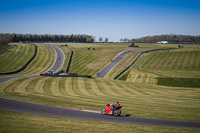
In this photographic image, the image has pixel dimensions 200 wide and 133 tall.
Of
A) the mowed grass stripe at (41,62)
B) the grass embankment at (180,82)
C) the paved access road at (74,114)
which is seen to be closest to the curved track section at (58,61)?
the mowed grass stripe at (41,62)

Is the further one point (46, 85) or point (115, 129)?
point (46, 85)

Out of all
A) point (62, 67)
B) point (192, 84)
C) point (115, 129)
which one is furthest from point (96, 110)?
point (62, 67)

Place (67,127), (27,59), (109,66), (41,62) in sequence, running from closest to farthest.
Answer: (67,127), (109,66), (41,62), (27,59)

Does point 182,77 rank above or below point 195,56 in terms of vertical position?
below

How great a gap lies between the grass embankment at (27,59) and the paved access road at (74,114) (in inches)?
2215

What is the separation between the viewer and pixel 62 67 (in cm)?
8700

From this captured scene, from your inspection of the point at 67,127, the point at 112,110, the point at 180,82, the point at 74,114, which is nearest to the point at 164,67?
the point at 180,82

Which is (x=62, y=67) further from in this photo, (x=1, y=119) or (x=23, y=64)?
(x=1, y=119)

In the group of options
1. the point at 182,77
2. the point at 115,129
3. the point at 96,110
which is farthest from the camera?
the point at 182,77

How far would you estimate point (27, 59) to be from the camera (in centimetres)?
9794

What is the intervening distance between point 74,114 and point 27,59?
84093mm

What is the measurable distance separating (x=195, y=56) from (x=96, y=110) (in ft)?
258

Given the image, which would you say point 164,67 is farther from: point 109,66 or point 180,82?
point 109,66

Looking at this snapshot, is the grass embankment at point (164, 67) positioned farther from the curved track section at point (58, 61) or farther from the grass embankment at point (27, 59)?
the grass embankment at point (27, 59)
